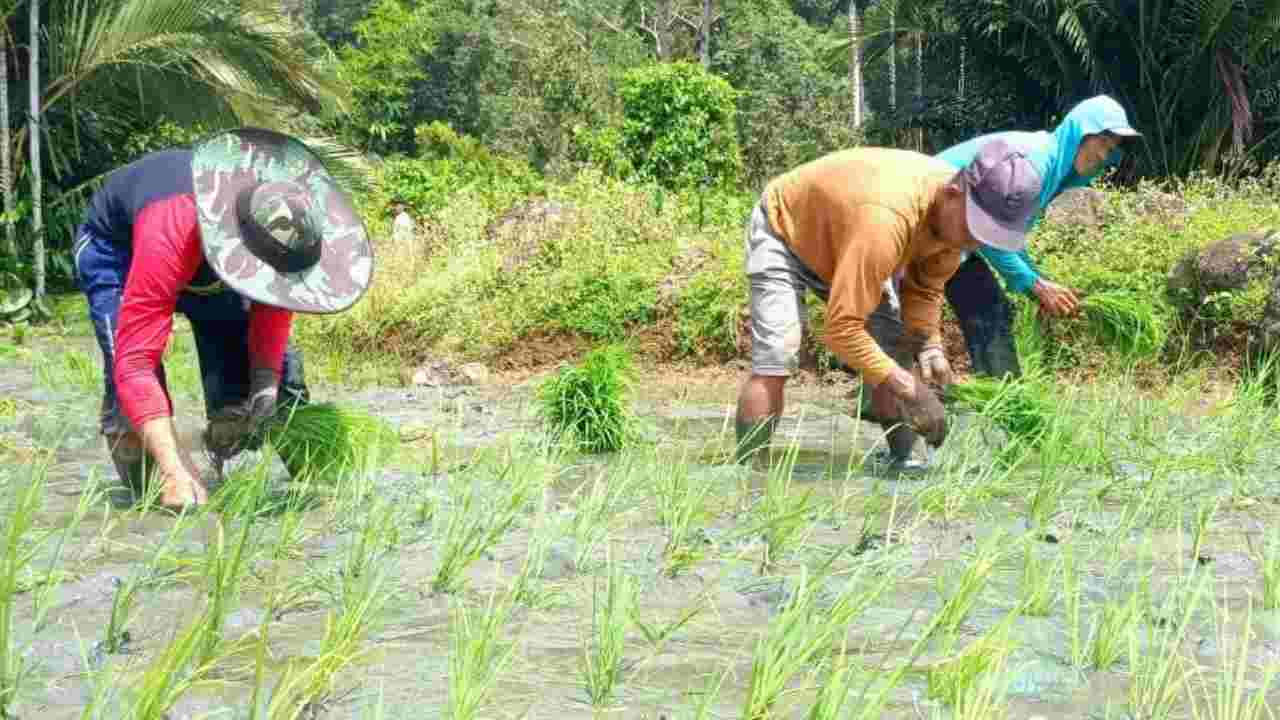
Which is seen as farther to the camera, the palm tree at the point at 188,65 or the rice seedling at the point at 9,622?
the palm tree at the point at 188,65

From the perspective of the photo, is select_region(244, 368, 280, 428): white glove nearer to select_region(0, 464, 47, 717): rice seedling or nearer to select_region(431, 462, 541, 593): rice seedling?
select_region(431, 462, 541, 593): rice seedling

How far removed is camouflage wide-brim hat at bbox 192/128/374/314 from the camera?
3.66 metres

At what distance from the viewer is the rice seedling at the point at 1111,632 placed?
2471 millimetres

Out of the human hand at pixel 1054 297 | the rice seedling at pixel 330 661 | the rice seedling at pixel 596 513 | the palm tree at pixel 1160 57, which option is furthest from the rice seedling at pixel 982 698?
the palm tree at pixel 1160 57

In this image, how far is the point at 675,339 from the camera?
28.6 feet

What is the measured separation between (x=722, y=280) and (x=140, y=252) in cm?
526

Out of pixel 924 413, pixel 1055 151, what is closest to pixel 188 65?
pixel 1055 151

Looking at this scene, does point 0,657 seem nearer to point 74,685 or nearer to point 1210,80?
point 74,685

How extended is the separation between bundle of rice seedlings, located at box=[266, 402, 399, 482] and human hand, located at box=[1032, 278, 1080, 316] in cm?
226

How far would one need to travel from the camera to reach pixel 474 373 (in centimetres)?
847

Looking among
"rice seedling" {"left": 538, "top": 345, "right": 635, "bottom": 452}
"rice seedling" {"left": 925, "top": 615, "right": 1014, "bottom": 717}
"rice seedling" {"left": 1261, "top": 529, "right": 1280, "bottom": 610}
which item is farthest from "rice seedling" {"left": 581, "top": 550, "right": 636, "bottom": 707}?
"rice seedling" {"left": 538, "top": 345, "right": 635, "bottom": 452}

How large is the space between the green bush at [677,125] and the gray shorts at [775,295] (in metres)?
14.8

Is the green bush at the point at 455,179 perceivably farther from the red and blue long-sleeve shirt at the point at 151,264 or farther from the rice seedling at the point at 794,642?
the rice seedling at the point at 794,642

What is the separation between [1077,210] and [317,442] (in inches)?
241
